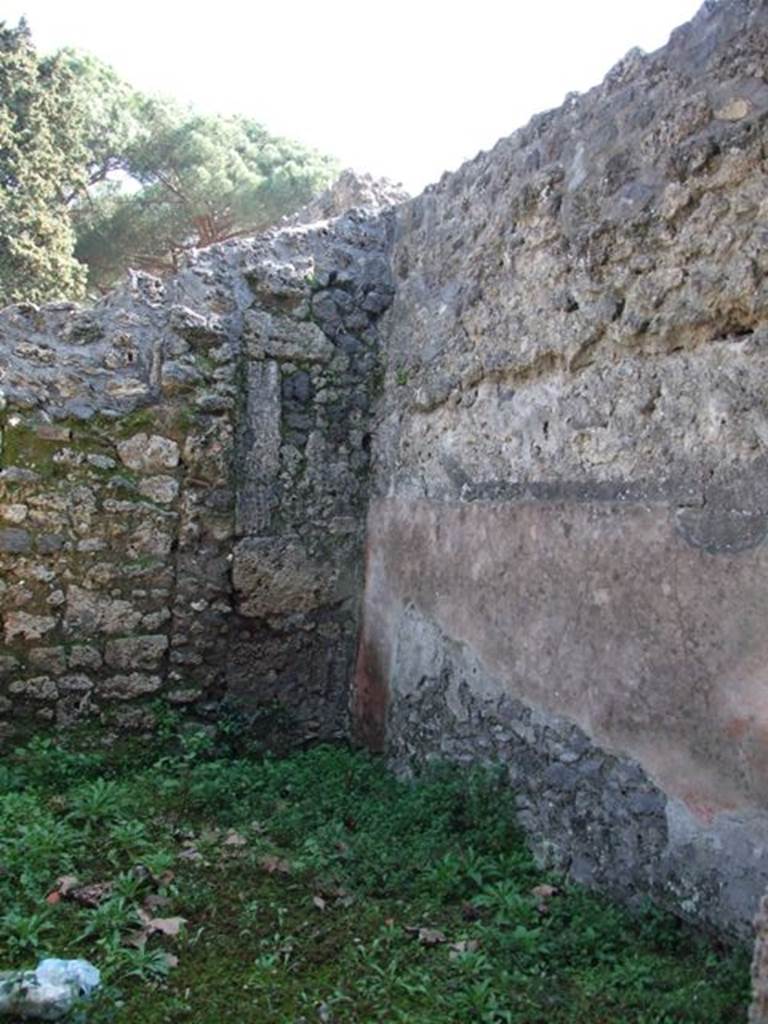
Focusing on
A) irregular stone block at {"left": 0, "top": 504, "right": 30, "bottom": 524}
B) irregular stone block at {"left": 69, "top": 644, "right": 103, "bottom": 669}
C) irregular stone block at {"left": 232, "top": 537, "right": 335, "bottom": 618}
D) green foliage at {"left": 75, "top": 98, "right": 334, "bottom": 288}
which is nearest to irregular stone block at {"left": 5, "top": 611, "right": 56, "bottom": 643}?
irregular stone block at {"left": 69, "top": 644, "right": 103, "bottom": 669}

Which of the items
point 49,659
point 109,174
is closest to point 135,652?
point 49,659

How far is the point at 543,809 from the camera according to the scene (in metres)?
3.51

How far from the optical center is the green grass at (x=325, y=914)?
2.42 m

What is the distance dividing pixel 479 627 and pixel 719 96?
2182 mm

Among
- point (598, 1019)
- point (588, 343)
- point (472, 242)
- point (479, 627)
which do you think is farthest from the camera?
point (472, 242)

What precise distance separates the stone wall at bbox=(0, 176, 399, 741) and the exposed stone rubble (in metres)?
0.02

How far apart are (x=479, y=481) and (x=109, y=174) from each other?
50.5 ft

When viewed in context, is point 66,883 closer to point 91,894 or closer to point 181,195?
point 91,894

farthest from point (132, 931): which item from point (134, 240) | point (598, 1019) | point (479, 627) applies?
point (134, 240)

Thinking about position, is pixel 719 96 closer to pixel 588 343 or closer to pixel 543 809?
pixel 588 343

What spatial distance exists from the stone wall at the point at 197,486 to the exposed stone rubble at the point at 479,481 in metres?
0.02

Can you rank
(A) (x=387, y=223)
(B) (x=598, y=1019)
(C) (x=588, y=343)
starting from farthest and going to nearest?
(A) (x=387, y=223)
(C) (x=588, y=343)
(B) (x=598, y=1019)

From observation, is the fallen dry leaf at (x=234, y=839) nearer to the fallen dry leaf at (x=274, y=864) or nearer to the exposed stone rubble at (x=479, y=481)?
the fallen dry leaf at (x=274, y=864)

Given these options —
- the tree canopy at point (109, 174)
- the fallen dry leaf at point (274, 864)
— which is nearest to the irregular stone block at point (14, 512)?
the fallen dry leaf at point (274, 864)
